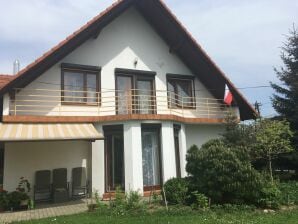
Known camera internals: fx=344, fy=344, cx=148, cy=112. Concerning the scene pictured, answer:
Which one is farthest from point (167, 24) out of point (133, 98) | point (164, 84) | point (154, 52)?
point (133, 98)

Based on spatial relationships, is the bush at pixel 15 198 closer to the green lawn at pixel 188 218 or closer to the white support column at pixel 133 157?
the green lawn at pixel 188 218

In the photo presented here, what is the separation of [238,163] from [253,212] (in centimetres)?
190

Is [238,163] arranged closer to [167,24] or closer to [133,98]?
[133,98]

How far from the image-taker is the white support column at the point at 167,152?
57.1 feet

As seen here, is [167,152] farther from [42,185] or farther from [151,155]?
[42,185]

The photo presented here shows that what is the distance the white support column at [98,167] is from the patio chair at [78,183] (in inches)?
27.1

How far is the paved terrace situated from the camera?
1268 centimetres

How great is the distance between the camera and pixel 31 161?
1675 cm

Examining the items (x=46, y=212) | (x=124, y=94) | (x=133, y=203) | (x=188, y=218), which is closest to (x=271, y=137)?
(x=124, y=94)

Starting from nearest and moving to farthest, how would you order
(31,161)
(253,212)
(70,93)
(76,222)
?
(76,222), (253,212), (31,161), (70,93)

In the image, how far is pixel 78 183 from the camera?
17547 mm

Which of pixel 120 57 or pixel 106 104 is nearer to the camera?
pixel 106 104

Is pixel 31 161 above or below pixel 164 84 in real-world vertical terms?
below

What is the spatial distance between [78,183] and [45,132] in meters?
3.79
